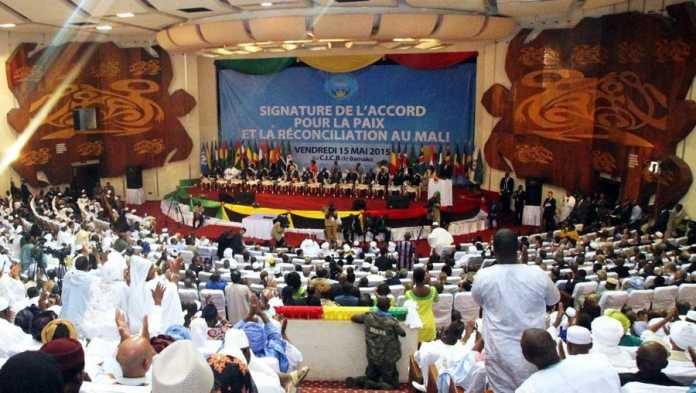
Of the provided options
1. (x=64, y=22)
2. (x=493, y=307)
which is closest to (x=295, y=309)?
(x=493, y=307)

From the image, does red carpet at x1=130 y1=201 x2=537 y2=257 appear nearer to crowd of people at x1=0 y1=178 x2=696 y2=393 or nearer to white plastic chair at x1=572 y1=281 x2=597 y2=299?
crowd of people at x1=0 y1=178 x2=696 y2=393

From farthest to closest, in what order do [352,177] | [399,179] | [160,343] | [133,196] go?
[133,196] → [352,177] → [399,179] → [160,343]

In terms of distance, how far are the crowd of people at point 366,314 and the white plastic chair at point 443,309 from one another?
4 cm

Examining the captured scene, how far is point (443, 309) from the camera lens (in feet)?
25.3

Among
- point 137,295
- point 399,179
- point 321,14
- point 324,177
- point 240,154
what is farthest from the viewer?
point 240,154

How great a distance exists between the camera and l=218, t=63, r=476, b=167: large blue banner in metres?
19.1

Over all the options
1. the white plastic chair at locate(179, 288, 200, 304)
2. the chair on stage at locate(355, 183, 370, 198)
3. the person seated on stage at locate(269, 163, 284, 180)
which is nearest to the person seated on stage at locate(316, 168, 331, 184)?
the chair on stage at locate(355, 183, 370, 198)

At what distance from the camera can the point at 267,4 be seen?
1351 cm

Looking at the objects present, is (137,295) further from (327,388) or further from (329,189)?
(329,189)

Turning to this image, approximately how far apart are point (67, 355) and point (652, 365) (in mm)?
3016

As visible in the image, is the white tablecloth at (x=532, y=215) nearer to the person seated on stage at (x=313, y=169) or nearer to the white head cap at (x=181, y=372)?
the person seated on stage at (x=313, y=169)

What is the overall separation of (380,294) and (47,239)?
8.56 m

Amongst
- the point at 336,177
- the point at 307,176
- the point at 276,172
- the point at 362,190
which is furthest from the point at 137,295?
the point at 276,172

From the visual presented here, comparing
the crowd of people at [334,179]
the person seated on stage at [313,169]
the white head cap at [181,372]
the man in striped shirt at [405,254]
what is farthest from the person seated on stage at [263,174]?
the white head cap at [181,372]
